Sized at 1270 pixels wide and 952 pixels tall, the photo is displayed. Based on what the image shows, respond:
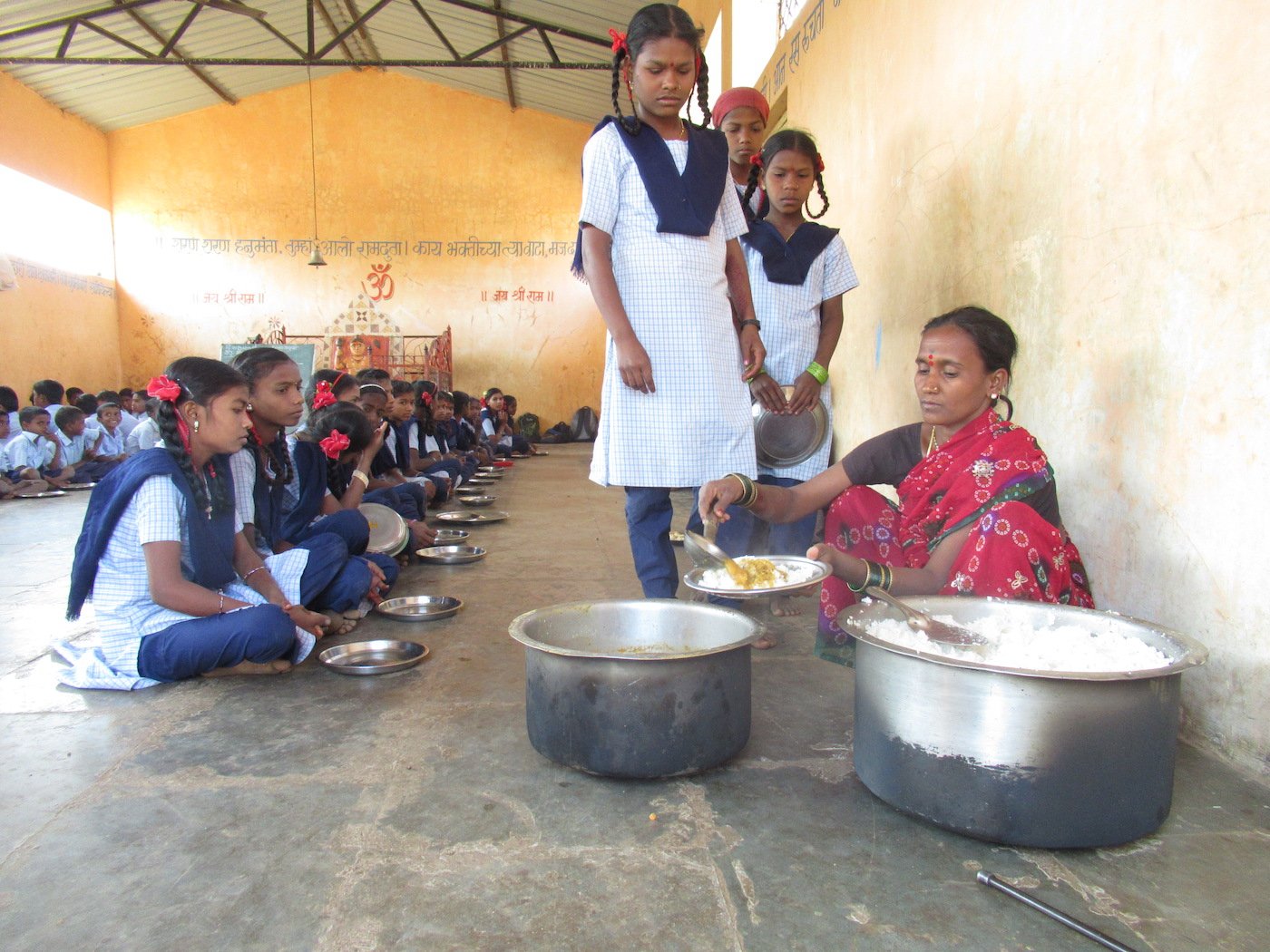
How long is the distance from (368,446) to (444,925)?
132 inches

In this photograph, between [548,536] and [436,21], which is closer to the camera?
[548,536]

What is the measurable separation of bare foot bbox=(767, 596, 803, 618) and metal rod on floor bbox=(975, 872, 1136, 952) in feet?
5.62

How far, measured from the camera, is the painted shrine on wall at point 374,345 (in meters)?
14.5

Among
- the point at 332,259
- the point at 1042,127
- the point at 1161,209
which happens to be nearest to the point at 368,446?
the point at 1042,127

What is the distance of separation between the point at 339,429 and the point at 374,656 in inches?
61.6

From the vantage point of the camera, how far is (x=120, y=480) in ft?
7.81

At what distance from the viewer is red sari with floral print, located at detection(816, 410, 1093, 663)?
1.92 metres

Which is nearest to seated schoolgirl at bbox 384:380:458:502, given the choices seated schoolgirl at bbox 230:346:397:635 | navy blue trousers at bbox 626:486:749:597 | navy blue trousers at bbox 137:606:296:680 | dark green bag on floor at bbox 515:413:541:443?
seated schoolgirl at bbox 230:346:397:635

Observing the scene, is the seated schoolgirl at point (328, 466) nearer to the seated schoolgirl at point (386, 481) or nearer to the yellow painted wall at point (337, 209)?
the seated schoolgirl at point (386, 481)

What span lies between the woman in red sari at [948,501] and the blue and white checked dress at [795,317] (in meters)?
0.66

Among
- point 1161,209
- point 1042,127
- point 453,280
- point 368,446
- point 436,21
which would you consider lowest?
point 368,446

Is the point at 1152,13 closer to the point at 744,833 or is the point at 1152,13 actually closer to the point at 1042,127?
the point at 1042,127

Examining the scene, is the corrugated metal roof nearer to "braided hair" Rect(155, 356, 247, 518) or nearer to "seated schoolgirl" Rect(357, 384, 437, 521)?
"seated schoolgirl" Rect(357, 384, 437, 521)

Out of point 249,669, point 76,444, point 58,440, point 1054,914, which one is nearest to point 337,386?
point 249,669
